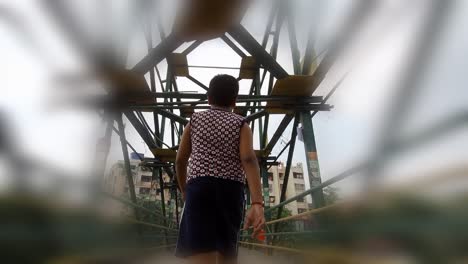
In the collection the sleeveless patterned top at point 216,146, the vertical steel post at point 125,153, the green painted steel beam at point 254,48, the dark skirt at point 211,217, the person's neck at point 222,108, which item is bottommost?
the dark skirt at point 211,217

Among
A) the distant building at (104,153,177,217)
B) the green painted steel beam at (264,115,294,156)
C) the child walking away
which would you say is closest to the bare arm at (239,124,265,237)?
the child walking away

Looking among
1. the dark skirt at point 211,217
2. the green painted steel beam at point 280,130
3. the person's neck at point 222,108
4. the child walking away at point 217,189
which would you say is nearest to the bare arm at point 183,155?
the child walking away at point 217,189

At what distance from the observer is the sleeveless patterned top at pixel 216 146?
1.83 meters

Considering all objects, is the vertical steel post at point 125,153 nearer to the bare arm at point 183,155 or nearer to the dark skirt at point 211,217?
the bare arm at point 183,155

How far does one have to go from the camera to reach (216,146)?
1895 millimetres

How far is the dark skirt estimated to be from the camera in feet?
5.62

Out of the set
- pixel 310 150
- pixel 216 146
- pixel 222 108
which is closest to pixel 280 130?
pixel 310 150

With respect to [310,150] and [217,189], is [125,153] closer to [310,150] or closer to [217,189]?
[310,150]

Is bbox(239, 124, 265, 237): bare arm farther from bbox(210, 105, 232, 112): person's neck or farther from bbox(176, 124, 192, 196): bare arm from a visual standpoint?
bbox(176, 124, 192, 196): bare arm

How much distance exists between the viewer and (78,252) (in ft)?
3.19

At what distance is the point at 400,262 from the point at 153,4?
256cm

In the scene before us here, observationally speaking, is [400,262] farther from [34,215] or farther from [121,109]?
[121,109]

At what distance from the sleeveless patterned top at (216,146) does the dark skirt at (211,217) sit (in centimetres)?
→ 6

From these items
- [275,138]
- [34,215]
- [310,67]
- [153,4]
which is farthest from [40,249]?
[275,138]
